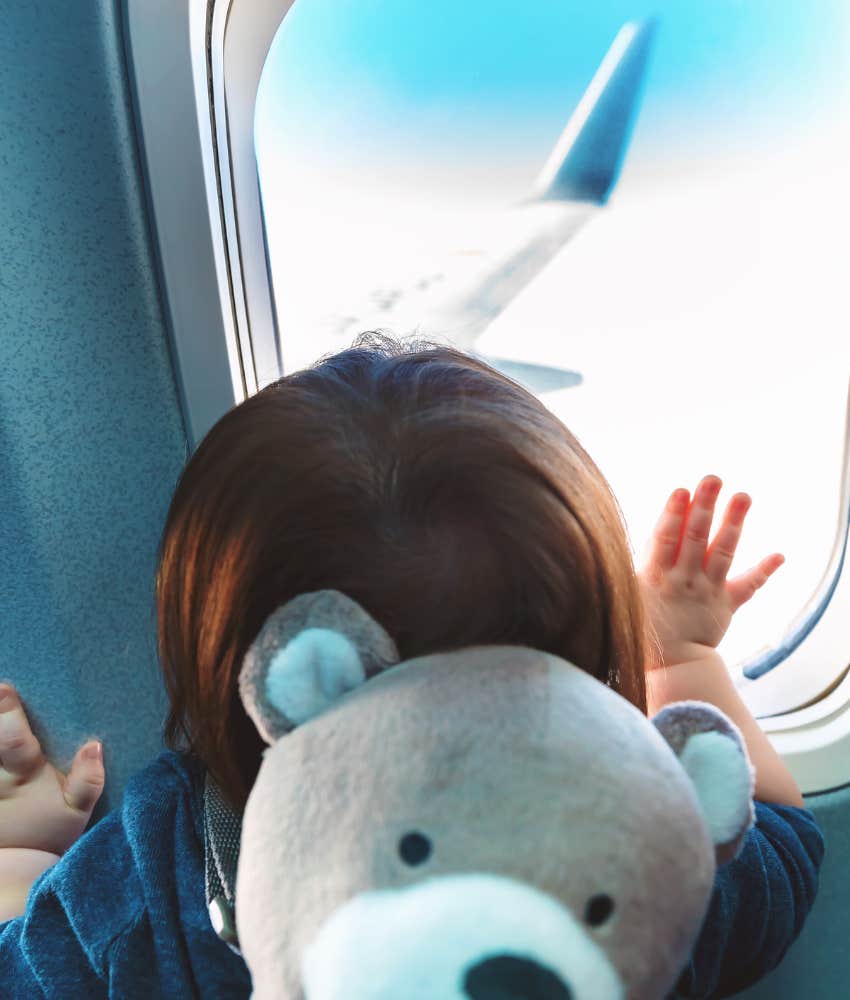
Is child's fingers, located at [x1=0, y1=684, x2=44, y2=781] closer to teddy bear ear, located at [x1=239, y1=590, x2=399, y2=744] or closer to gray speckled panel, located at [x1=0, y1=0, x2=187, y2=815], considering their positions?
gray speckled panel, located at [x1=0, y1=0, x2=187, y2=815]

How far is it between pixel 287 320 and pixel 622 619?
0.76 metres

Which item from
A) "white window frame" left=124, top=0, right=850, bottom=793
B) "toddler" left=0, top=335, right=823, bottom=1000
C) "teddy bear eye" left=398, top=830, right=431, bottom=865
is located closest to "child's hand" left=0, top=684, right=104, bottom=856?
"toddler" left=0, top=335, right=823, bottom=1000

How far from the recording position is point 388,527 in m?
0.59

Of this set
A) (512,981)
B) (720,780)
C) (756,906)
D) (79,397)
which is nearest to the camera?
(512,981)

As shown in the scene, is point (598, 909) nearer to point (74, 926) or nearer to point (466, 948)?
point (466, 948)

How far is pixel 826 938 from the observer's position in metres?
1.14

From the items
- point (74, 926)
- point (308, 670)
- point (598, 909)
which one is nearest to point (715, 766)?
point (598, 909)

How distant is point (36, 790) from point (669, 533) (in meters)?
0.90

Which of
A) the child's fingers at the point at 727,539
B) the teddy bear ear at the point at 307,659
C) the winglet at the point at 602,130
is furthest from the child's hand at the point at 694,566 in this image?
the teddy bear ear at the point at 307,659

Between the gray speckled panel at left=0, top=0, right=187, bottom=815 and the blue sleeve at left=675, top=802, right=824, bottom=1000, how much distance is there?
75cm

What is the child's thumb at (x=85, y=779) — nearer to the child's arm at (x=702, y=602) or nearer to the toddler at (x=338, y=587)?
the toddler at (x=338, y=587)

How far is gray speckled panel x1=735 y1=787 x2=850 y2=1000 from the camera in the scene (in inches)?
45.0

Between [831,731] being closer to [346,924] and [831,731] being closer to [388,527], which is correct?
[388,527]

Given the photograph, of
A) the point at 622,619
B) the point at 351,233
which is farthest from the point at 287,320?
the point at 622,619
